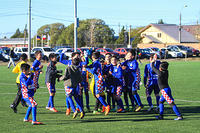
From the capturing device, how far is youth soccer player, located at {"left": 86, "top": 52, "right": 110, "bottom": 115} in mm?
9586

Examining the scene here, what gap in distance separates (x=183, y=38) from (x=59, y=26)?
44124 millimetres

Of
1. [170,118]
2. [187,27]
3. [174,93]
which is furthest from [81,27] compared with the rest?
[170,118]

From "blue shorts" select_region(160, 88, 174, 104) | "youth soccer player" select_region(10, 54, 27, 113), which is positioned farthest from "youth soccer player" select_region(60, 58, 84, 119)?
"blue shorts" select_region(160, 88, 174, 104)

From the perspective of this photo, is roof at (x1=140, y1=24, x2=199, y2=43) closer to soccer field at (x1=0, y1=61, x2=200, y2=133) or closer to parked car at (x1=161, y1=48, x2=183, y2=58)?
parked car at (x1=161, y1=48, x2=183, y2=58)

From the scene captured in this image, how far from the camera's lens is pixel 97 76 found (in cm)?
970

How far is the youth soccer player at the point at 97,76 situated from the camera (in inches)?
377

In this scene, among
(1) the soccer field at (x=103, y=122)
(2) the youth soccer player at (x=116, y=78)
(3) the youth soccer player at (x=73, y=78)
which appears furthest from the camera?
(2) the youth soccer player at (x=116, y=78)

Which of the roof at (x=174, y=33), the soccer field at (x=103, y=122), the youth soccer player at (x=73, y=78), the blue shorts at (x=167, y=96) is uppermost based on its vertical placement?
the roof at (x=174, y=33)

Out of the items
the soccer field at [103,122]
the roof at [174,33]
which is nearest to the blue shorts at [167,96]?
the soccer field at [103,122]

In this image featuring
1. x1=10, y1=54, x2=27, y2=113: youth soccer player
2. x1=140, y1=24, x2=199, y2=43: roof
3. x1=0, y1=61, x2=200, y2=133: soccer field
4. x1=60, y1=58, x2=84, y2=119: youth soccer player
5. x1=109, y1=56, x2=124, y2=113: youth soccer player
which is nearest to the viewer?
x1=0, y1=61, x2=200, y2=133: soccer field

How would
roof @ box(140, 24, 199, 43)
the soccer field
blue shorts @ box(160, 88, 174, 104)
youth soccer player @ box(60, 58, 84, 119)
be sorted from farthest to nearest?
roof @ box(140, 24, 199, 43) → youth soccer player @ box(60, 58, 84, 119) → blue shorts @ box(160, 88, 174, 104) → the soccer field

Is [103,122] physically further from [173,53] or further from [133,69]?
[173,53]

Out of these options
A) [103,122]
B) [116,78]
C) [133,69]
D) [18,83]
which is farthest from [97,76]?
[18,83]

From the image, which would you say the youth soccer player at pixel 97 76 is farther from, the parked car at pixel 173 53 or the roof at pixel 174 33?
the roof at pixel 174 33
